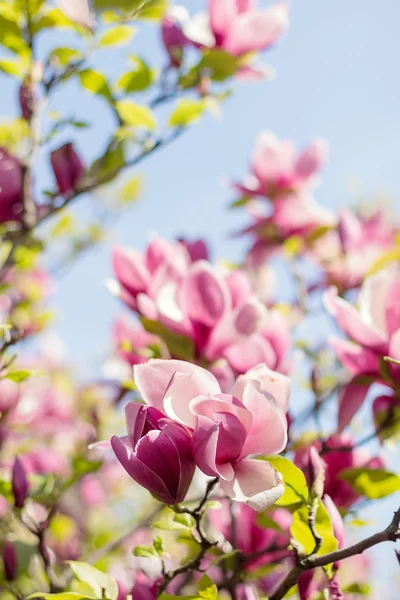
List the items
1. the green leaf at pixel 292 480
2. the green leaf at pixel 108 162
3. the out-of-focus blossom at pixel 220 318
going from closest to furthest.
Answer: the green leaf at pixel 292 480, the out-of-focus blossom at pixel 220 318, the green leaf at pixel 108 162

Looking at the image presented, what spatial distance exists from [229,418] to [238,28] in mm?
977

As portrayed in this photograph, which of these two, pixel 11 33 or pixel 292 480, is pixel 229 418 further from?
pixel 11 33

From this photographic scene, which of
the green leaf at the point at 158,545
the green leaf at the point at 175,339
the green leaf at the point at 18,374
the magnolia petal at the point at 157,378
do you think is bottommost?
the green leaf at the point at 175,339

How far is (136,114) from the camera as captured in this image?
1332mm

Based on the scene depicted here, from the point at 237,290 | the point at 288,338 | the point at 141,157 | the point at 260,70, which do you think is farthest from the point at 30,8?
Result: the point at 288,338

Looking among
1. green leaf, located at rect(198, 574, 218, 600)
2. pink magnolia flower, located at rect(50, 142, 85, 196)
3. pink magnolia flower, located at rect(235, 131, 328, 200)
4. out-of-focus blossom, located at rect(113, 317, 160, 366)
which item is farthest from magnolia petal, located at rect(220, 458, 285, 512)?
pink magnolia flower, located at rect(235, 131, 328, 200)

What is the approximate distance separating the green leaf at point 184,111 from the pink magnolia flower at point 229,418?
810mm

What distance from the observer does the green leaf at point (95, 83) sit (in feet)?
4.32

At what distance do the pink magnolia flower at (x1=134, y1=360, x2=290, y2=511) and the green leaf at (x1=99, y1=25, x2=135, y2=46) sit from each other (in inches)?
35.0

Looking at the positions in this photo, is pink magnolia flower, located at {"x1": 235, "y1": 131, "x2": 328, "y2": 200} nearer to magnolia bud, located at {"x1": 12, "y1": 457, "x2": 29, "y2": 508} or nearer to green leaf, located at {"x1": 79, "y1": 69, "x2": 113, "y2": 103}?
green leaf, located at {"x1": 79, "y1": 69, "x2": 113, "y2": 103}

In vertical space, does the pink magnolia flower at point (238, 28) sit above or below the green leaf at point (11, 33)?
below

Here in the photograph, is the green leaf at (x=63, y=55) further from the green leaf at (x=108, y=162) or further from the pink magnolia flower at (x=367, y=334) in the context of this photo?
the pink magnolia flower at (x=367, y=334)

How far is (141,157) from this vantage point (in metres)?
1.36

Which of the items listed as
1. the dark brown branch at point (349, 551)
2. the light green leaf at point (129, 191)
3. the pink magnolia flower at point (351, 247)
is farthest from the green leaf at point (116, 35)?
the light green leaf at point (129, 191)
